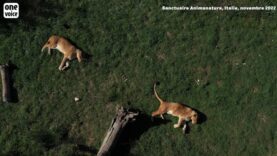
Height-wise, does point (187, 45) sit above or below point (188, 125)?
above

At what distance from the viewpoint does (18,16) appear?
15.3m

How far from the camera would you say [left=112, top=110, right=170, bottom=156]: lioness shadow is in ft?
49.0

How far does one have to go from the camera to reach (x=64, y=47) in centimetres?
1495

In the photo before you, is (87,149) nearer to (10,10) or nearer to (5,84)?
(5,84)

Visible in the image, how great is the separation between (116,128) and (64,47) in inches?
108

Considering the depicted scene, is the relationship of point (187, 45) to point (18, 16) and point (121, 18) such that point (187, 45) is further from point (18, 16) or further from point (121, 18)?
point (18, 16)

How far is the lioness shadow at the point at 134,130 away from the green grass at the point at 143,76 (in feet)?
0.48

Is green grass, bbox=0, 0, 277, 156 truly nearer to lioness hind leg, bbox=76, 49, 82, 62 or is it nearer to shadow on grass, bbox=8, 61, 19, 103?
shadow on grass, bbox=8, 61, 19, 103

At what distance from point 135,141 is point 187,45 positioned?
3173mm

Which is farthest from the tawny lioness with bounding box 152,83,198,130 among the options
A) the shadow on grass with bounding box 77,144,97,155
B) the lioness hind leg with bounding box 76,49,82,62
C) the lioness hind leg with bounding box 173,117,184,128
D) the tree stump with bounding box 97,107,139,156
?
the lioness hind leg with bounding box 76,49,82,62

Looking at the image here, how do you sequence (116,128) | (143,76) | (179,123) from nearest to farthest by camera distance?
(116,128)
(179,123)
(143,76)

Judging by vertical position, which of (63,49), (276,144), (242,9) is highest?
(242,9)

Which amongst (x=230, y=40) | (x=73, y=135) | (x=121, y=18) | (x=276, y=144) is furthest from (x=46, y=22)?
(x=276, y=144)

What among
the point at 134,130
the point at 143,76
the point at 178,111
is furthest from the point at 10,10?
the point at 178,111
